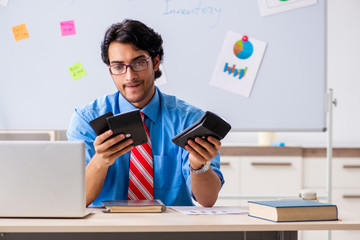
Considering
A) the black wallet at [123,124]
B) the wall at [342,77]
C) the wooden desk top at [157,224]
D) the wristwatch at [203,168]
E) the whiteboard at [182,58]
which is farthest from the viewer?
the wall at [342,77]

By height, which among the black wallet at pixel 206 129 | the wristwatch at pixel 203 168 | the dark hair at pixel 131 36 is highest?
the dark hair at pixel 131 36

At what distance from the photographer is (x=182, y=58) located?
2.41 meters

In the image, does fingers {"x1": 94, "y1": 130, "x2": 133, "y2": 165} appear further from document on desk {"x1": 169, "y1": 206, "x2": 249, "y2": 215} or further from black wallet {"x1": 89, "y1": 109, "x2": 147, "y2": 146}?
document on desk {"x1": 169, "y1": 206, "x2": 249, "y2": 215}

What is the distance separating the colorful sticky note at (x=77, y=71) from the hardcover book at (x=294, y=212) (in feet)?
4.72

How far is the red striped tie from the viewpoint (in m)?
1.59

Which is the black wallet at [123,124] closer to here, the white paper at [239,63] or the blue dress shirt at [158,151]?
the blue dress shirt at [158,151]

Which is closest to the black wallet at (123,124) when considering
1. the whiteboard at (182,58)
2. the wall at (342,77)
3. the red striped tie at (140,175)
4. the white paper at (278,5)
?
the red striped tie at (140,175)

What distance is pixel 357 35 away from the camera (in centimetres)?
353

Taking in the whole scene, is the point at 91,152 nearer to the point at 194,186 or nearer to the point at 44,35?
the point at 194,186

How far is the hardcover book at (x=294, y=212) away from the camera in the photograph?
3.68 ft

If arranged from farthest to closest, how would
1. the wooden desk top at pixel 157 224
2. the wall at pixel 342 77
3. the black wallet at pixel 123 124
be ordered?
the wall at pixel 342 77, the black wallet at pixel 123 124, the wooden desk top at pixel 157 224

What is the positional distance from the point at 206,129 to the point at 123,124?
0.21 meters

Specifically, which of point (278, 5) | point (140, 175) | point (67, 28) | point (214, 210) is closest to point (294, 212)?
point (214, 210)

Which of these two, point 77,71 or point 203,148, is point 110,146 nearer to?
point 203,148
